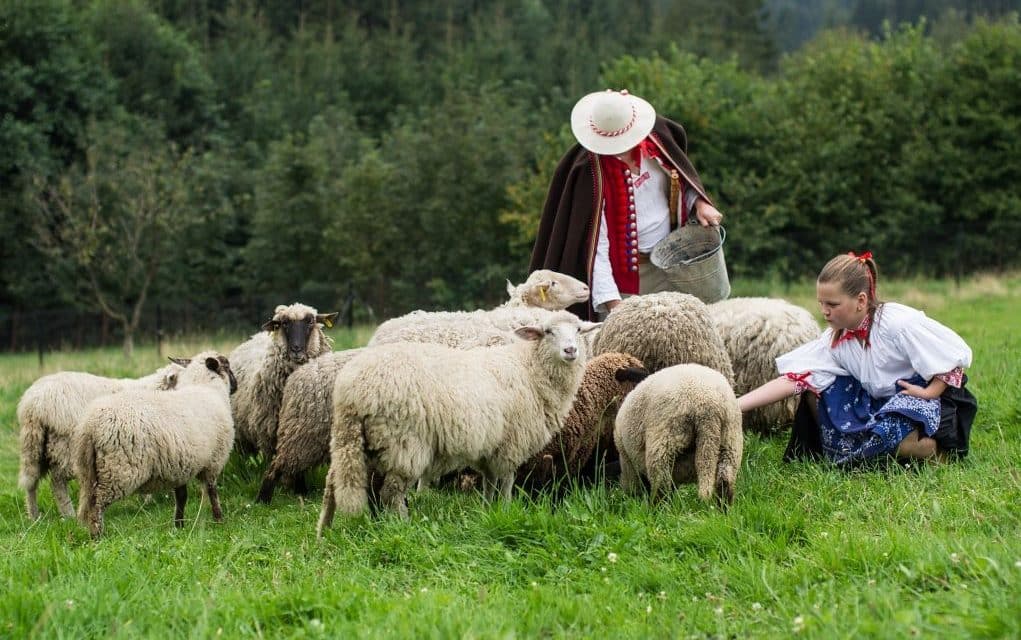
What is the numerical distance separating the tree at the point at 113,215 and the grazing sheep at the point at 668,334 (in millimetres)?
24647

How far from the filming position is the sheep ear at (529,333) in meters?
5.83

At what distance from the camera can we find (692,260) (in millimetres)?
7488

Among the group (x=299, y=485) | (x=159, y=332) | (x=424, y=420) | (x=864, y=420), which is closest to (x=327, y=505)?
(x=424, y=420)

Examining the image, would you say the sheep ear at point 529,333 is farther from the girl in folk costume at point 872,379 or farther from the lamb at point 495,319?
the girl in folk costume at point 872,379

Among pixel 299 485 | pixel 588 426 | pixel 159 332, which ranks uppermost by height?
pixel 588 426

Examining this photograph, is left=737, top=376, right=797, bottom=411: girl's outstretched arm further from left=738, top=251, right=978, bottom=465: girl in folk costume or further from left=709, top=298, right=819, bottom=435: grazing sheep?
left=709, top=298, right=819, bottom=435: grazing sheep

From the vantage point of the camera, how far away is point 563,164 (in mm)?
8031

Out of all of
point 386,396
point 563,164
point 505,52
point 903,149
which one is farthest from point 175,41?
point 386,396

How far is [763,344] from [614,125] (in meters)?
1.87

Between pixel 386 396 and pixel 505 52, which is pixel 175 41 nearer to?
pixel 505 52

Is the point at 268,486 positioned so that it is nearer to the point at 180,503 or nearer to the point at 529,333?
the point at 180,503

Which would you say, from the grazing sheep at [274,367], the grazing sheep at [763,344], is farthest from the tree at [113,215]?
the grazing sheep at [763,344]

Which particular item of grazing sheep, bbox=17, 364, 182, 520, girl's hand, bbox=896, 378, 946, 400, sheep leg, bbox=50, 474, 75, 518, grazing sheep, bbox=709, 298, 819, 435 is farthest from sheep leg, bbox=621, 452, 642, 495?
sheep leg, bbox=50, 474, 75, 518

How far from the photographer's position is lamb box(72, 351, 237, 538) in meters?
5.67
